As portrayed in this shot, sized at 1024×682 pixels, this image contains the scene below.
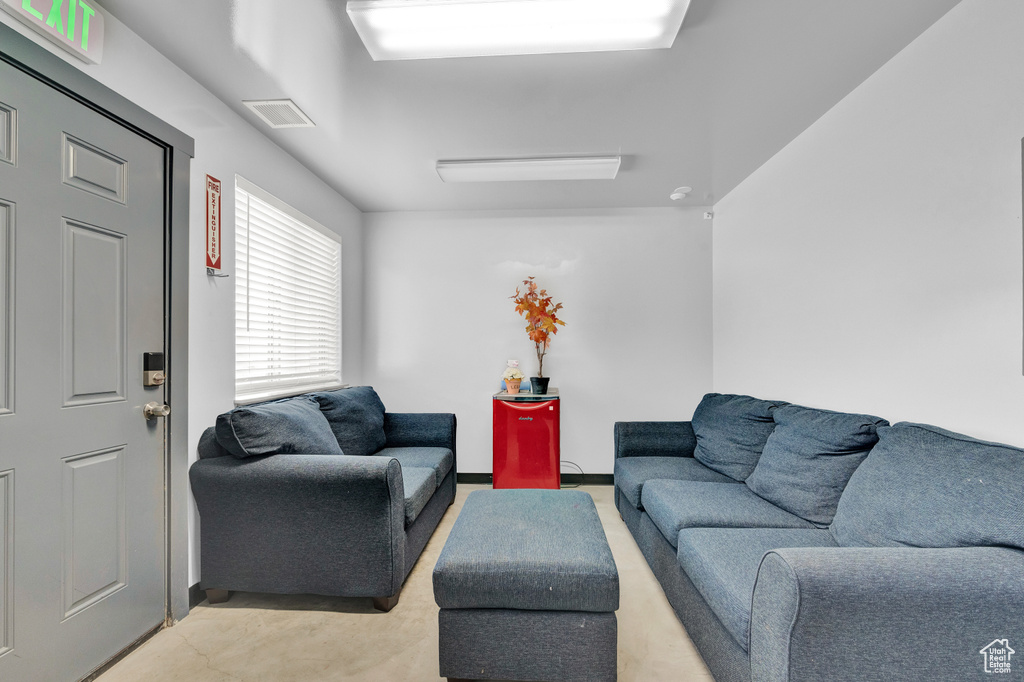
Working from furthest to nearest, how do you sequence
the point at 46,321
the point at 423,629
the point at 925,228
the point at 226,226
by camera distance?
the point at 226,226 → the point at 423,629 → the point at 925,228 → the point at 46,321

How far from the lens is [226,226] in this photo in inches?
101

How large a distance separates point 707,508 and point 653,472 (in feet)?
2.43

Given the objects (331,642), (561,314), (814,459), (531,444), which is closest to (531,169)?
(561,314)

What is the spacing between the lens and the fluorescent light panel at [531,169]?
3.24 metres

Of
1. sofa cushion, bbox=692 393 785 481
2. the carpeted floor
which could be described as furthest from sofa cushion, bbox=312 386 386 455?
sofa cushion, bbox=692 393 785 481

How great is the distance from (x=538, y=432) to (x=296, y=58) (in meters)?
2.84

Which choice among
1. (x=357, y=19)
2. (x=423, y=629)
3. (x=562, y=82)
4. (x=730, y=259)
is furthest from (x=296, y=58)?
(x=730, y=259)

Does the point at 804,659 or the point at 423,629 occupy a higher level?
the point at 804,659

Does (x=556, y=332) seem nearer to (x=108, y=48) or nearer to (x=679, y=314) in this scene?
(x=679, y=314)

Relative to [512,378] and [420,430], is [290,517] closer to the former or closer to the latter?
[420,430]

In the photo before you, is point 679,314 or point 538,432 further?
point 679,314

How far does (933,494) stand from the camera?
151 cm

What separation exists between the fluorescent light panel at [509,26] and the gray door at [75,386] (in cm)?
112

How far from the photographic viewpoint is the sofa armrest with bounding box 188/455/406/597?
2.17 metres
